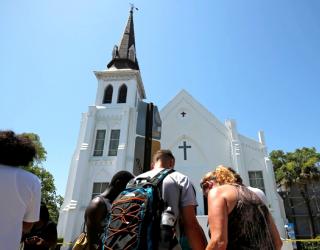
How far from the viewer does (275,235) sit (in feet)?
7.63

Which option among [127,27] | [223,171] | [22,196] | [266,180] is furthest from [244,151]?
[127,27]

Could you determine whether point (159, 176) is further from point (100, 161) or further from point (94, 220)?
point (100, 161)

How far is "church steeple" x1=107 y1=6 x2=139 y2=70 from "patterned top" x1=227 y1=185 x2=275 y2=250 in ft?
71.9

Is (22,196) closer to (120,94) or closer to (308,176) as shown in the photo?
(120,94)

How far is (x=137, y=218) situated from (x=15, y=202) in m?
1.06

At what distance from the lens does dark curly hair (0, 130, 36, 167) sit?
6.99ft

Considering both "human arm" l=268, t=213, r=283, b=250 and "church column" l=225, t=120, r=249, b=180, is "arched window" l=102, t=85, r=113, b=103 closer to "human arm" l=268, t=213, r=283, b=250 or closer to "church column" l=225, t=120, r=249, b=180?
"church column" l=225, t=120, r=249, b=180

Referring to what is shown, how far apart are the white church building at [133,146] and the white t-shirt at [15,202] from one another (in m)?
13.0

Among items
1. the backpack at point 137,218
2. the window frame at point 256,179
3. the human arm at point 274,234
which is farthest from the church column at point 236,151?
the backpack at point 137,218

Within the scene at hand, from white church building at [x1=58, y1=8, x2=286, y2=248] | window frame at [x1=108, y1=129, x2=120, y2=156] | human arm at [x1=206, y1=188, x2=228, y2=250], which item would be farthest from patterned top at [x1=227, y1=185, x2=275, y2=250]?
window frame at [x1=108, y1=129, x2=120, y2=156]

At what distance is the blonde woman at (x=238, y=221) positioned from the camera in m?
1.97

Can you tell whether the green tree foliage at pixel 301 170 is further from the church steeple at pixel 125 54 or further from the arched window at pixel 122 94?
the church steeple at pixel 125 54

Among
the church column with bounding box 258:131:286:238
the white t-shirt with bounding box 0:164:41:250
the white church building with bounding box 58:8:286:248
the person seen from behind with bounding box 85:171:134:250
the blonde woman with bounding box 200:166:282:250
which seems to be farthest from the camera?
the white church building with bounding box 58:8:286:248

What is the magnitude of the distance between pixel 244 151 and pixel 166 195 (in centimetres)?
1722
